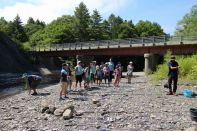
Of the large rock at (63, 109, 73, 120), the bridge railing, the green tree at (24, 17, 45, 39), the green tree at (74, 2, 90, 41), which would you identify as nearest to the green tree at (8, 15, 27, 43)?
the green tree at (74, 2, 90, 41)

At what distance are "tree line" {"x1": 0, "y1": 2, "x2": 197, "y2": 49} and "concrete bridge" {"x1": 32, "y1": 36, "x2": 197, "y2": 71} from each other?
31596mm

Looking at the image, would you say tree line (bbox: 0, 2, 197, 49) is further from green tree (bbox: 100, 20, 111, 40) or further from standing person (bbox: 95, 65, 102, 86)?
standing person (bbox: 95, 65, 102, 86)

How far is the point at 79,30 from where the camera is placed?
116 meters

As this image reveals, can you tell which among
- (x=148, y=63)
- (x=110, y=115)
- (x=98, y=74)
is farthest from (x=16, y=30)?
(x=110, y=115)

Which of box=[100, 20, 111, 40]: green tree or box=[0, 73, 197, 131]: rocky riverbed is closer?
box=[0, 73, 197, 131]: rocky riverbed

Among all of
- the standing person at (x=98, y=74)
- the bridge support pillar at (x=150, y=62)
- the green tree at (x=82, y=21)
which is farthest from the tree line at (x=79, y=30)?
the standing person at (x=98, y=74)

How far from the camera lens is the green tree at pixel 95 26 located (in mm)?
115250

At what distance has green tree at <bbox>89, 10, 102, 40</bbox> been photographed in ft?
378

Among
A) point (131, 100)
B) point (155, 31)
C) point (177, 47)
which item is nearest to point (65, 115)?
point (131, 100)

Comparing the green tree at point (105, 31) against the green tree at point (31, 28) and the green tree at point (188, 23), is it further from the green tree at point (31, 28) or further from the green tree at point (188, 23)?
the green tree at point (188, 23)

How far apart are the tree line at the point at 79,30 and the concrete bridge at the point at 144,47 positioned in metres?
31.6

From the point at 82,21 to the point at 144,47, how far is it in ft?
213

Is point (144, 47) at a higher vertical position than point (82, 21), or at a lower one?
lower

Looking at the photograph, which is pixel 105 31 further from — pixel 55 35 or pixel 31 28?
pixel 31 28
